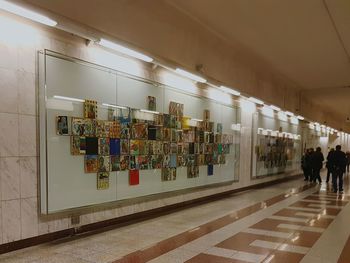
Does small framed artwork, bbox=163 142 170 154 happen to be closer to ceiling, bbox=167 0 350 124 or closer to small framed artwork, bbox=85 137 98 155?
small framed artwork, bbox=85 137 98 155

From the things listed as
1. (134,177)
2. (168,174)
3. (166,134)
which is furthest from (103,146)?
(168,174)

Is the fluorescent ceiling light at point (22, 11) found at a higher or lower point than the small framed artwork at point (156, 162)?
higher

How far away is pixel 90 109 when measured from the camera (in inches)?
213

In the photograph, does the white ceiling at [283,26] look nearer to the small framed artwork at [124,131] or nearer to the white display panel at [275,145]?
the small framed artwork at [124,131]

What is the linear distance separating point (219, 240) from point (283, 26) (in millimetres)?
4662

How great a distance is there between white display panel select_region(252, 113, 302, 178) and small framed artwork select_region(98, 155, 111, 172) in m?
7.27

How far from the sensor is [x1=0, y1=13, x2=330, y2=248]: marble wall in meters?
4.21

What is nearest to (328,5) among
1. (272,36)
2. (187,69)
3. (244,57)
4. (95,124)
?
(272,36)

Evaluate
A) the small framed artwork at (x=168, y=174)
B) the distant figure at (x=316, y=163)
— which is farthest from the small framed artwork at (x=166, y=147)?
the distant figure at (x=316, y=163)

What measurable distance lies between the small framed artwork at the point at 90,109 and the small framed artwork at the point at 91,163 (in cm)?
68

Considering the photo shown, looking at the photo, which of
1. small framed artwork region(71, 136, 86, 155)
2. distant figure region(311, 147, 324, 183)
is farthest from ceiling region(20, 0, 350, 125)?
distant figure region(311, 147, 324, 183)

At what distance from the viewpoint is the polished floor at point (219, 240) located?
4.31m

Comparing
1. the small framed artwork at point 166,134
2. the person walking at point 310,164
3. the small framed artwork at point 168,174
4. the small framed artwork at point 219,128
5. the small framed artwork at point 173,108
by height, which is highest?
the small framed artwork at point 173,108

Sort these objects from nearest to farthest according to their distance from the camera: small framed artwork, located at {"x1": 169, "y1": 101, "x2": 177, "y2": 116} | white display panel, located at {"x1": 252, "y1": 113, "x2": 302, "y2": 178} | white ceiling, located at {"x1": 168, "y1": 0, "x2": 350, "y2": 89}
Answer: white ceiling, located at {"x1": 168, "y1": 0, "x2": 350, "y2": 89} → small framed artwork, located at {"x1": 169, "y1": 101, "x2": 177, "y2": 116} → white display panel, located at {"x1": 252, "y1": 113, "x2": 302, "y2": 178}
